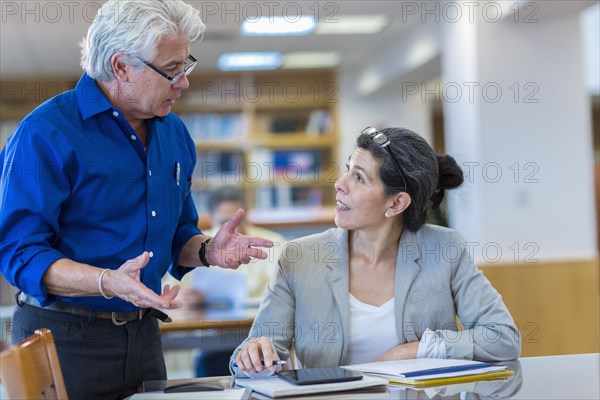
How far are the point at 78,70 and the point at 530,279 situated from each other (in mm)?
5178

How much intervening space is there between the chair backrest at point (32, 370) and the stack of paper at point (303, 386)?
1.35ft

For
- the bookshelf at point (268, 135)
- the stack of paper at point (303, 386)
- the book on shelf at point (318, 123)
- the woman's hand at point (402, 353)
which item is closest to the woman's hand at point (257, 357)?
the stack of paper at point (303, 386)

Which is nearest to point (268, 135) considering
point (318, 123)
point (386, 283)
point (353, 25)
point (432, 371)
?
point (318, 123)

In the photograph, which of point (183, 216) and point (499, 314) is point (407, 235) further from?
point (183, 216)

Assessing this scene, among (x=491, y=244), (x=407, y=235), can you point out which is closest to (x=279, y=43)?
(x=491, y=244)

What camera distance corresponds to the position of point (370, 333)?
6.91 feet

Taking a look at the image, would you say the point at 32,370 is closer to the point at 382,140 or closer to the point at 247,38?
the point at 382,140

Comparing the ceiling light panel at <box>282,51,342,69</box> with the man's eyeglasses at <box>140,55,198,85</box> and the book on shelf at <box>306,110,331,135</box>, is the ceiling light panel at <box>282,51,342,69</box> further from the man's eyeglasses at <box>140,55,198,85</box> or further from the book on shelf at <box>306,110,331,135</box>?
the man's eyeglasses at <box>140,55,198,85</box>

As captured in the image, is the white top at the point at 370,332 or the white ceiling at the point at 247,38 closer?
the white top at the point at 370,332

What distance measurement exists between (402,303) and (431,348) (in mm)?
170

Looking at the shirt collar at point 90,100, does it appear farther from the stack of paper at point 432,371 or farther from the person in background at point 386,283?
the stack of paper at point 432,371

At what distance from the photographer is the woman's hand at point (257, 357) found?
5.84 feet

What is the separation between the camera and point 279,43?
6.97m

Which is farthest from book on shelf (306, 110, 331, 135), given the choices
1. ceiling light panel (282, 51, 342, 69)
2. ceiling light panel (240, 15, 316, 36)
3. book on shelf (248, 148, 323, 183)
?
ceiling light panel (240, 15, 316, 36)
